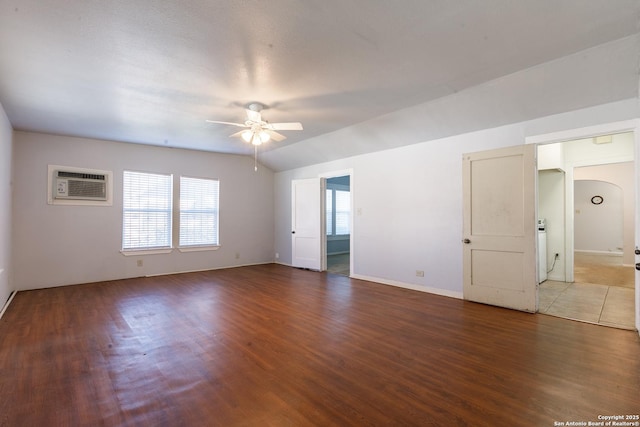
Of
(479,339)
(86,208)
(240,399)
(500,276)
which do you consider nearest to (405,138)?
(500,276)

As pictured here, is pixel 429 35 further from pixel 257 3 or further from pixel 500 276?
pixel 500 276

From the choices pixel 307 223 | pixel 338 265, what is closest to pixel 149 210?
pixel 307 223

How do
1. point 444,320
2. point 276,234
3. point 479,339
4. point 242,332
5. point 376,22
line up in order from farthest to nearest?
point 276,234, point 444,320, point 242,332, point 479,339, point 376,22

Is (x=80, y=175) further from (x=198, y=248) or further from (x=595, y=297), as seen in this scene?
(x=595, y=297)

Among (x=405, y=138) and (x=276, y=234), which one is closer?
(x=405, y=138)

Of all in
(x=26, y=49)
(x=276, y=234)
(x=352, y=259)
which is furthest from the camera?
(x=276, y=234)

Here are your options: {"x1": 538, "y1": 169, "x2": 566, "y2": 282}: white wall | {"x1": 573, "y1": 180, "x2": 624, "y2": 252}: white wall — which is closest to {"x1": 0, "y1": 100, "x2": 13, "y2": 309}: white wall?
{"x1": 538, "y1": 169, "x2": 566, "y2": 282}: white wall

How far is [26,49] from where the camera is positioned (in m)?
2.61

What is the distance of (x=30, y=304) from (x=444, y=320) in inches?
220

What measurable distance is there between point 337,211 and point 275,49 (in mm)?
7578

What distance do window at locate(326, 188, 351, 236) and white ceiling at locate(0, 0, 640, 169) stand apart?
5.71m

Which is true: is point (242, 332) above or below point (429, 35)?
below

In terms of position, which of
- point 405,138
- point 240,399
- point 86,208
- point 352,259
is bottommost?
point 240,399

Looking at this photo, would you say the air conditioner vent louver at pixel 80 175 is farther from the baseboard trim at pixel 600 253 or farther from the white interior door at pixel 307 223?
the baseboard trim at pixel 600 253
